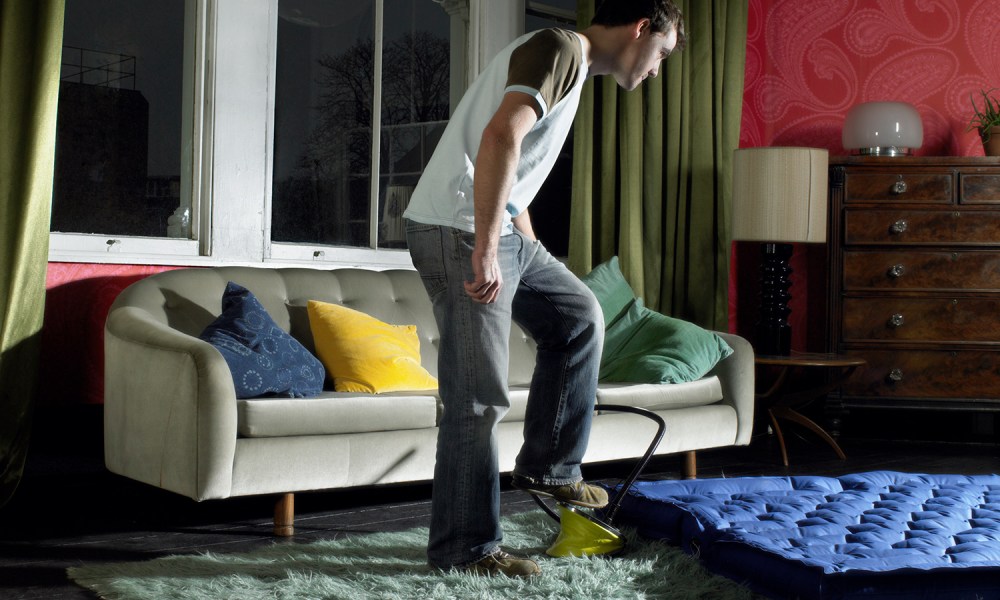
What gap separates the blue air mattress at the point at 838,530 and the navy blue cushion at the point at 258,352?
950 mm

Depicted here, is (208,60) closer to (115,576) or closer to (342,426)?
(342,426)

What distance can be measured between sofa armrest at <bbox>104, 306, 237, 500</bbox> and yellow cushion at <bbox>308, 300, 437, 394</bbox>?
0.53 m

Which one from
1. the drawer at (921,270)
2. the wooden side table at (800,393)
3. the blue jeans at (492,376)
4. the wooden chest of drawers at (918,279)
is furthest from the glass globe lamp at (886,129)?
the blue jeans at (492,376)

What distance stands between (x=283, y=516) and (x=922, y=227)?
326 centimetres

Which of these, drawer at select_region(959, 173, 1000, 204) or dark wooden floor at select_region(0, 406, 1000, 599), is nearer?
dark wooden floor at select_region(0, 406, 1000, 599)

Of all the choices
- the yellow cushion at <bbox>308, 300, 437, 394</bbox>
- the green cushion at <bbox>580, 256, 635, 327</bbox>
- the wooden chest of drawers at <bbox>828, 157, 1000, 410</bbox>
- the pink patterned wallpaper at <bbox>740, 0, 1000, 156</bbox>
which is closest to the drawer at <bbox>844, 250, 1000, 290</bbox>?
the wooden chest of drawers at <bbox>828, 157, 1000, 410</bbox>

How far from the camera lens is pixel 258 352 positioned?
9.13 feet

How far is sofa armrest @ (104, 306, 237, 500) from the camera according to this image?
2471 mm

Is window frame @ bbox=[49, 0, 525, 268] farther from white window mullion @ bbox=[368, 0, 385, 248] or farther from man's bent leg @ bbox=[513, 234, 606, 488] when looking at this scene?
man's bent leg @ bbox=[513, 234, 606, 488]

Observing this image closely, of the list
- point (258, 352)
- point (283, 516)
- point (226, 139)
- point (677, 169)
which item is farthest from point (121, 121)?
point (677, 169)

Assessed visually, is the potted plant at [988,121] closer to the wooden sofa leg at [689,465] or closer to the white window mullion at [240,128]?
the wooden sofa leg at [689,465]

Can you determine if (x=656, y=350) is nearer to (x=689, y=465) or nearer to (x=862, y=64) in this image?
(x=689, y=465)

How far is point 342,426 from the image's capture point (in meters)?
2.73

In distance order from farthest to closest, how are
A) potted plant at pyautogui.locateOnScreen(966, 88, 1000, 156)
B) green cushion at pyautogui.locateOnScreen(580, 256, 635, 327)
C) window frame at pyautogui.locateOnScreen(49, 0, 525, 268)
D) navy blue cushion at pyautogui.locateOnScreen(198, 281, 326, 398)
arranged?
potted plant at pyautogui.locateOnScreen(966, 88, 1000, 156)
green cushion at pyautogui.locateOnScreen(580, 256, 635, 327)
window frame at pyautogui.locateOnScreen(49, 0, 525, 268)
navy blue cushion at pyautogui.locateOnScreen(198, 281, 326, 398)
